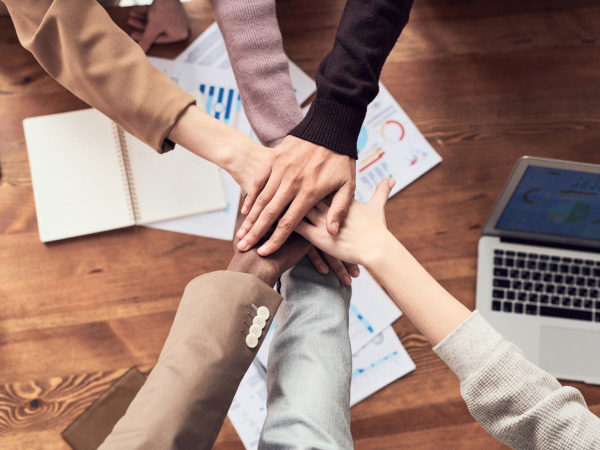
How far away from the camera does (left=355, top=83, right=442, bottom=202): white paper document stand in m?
1.04

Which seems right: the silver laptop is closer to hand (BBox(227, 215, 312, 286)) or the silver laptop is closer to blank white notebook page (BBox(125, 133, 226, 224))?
hand (BBox(227, 215, 312, 286))

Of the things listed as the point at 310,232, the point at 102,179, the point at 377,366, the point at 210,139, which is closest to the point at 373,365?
the point at 377,366

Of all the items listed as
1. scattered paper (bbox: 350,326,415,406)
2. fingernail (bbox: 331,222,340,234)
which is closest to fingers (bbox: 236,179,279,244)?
fingernail (bbox: 331,222,340,234)

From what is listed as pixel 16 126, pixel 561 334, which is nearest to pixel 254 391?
pixel 561 334

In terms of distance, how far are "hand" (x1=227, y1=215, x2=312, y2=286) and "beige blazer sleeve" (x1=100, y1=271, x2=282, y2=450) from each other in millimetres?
61

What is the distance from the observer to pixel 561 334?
3.13 ft

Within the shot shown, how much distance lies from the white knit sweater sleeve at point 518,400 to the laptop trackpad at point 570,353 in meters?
0.25

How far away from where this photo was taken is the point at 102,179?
3.29 feet

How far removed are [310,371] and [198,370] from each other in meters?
0.18

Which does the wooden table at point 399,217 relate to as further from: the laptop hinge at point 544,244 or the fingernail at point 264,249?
the fingernail at point 264,249

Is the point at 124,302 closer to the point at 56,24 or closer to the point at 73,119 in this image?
the point at 73,119

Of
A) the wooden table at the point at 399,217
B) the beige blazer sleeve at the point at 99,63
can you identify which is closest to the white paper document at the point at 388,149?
the wooden table at the point at 399,217

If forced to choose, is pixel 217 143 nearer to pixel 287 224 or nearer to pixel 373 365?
pixel 287 224

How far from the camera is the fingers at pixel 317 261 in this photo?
867 mm
